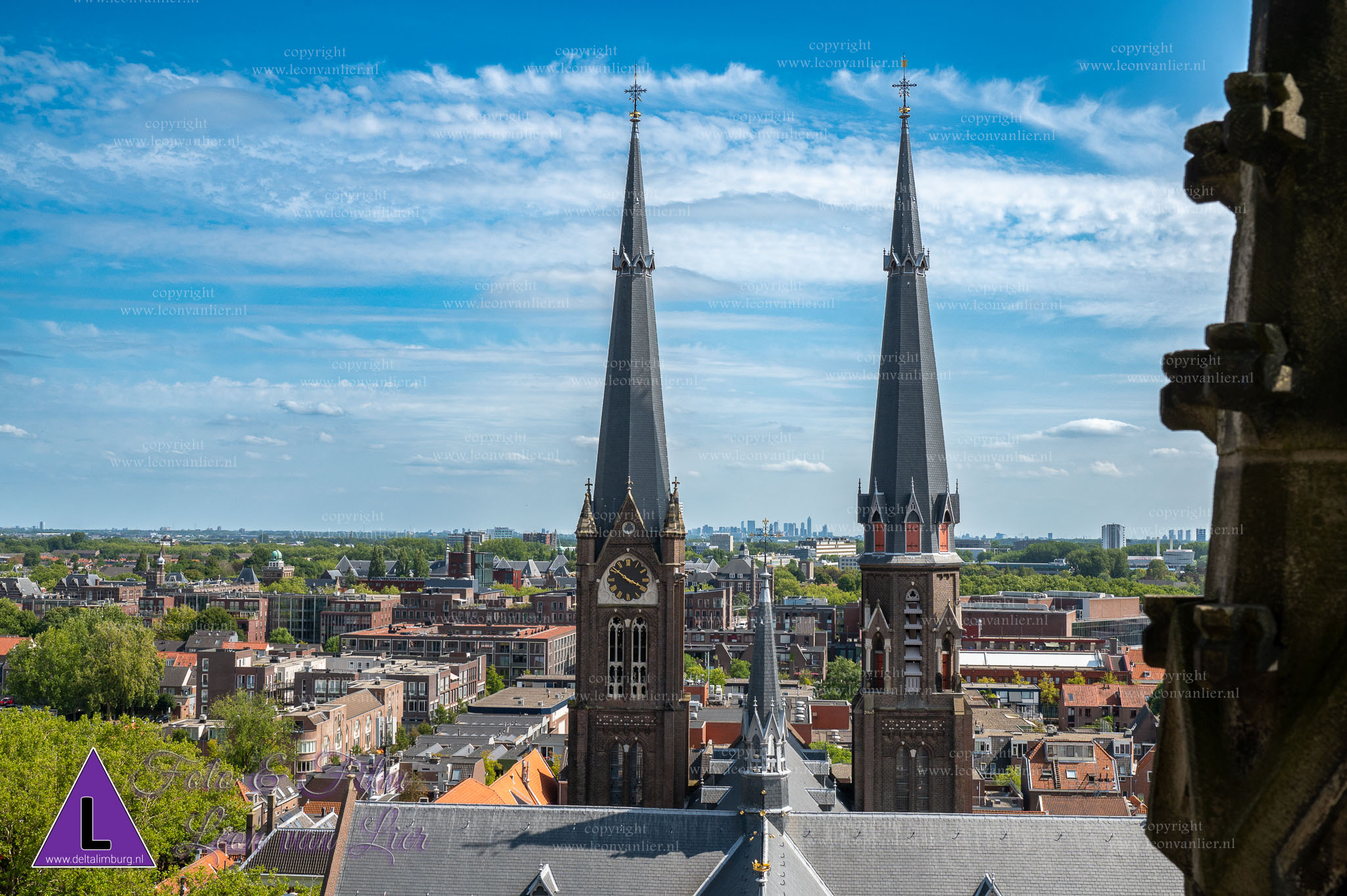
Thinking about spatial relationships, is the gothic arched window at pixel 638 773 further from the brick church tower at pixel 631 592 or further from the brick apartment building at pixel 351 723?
the brick apartment building at pixel 351 723

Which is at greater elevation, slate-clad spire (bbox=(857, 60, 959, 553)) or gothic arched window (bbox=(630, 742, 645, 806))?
slate-clad spire (bbox=(857, 60, 959, 553))

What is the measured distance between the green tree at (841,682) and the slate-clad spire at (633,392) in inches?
3064

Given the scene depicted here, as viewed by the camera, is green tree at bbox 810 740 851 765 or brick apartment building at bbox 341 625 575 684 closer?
green tree at bbox 810 740 851 765

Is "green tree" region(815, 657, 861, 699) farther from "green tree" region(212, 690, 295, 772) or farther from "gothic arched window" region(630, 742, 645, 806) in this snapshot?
"gothic arched window" region(630, 742, 645, 806)

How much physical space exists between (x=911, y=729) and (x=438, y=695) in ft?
288

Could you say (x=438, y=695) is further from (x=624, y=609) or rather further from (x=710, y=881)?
(x=710, y=881)

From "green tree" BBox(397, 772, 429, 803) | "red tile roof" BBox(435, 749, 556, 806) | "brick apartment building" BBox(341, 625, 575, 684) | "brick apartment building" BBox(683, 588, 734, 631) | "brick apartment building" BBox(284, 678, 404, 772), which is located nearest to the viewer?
"red tile roof" BBox(435, 749, 556, 806)

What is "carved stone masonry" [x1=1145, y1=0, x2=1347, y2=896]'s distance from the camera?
429cm

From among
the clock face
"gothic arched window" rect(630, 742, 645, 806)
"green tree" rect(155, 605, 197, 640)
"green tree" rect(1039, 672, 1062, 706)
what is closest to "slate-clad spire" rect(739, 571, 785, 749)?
the clock face

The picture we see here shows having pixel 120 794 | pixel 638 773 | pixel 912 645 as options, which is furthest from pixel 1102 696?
pixel 120 794

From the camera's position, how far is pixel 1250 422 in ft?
14.8

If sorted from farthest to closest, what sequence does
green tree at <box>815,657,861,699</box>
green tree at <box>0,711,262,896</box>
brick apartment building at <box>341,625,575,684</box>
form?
brick apartment building at <box>341,625,575,684</box> → green tree at <box>815,657,861,699</box> → green tree at <box>0,711,262,896</box>

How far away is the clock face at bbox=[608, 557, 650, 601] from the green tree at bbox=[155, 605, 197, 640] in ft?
428

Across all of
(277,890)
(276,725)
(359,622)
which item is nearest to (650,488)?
(277,890)
